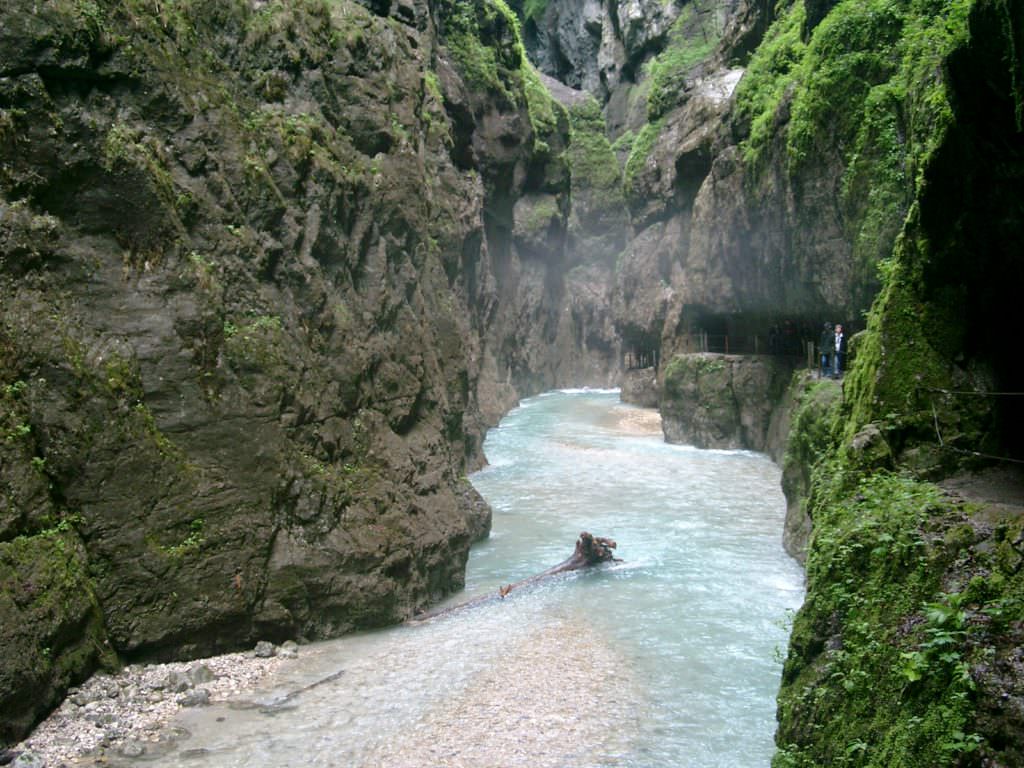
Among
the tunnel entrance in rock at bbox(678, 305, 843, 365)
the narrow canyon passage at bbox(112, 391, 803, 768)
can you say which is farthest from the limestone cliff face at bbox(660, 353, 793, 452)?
the narrow canyon passage at bbox(112, 391, 803, 768)

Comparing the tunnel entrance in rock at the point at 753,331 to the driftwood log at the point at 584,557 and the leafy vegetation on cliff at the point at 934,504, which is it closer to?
the driftwood log at the point at 584,557

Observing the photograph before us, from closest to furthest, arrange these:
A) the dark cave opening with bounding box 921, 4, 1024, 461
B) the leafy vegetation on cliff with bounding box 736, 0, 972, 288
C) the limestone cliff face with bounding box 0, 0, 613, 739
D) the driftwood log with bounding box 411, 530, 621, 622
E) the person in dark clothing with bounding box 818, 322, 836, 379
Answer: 1. the dark cave opening with bounding box 921, 4, 1024, 461
2. the limestone cliff face with bounding box 0, 0, 613, 739
3. the driftwood log with bounding box 411, 530, 621, 622
4. the leafy vegetation on cliff with bounding box 736, 0, 972, 288
5. the person in dark clothing with bounding box 818, 322, 836, 379

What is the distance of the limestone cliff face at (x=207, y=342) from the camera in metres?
8.91

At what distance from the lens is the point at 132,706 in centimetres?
851

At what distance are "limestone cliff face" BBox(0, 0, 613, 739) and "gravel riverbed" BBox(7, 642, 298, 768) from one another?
0.72 ft

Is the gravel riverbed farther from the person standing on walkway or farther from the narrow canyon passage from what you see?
the person standing on walkway

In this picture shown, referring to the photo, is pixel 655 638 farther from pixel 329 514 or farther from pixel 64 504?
pixel 64 504

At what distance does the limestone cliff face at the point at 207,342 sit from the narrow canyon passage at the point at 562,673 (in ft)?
4.02

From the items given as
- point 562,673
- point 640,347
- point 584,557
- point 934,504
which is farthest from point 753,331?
point 934,504

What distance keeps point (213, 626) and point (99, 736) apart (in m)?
1.96

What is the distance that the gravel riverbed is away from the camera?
7676mm

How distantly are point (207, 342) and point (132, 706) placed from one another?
13.3ft

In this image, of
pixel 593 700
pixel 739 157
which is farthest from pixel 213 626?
pixel 739 157

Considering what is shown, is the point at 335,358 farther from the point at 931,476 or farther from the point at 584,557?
the point at 931,476
